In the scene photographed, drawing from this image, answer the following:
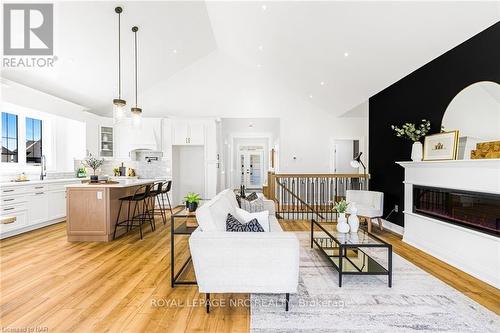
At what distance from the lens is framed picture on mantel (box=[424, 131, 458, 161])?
3.35 metres

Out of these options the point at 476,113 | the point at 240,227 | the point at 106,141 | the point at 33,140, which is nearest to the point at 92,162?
the point at 106,141

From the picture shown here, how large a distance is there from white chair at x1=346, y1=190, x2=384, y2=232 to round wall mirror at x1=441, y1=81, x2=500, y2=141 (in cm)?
174

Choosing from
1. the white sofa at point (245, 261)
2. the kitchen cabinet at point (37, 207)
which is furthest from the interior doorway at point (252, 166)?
the white sofa at point (245, 261)

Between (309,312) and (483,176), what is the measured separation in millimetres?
2539

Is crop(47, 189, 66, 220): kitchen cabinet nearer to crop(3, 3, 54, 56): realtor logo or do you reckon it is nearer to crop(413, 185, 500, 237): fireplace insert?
crop(3, 3, 54, 56): realtor logo


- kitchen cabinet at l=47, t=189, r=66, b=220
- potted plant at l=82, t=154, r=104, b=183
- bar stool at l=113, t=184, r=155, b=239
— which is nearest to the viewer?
bar stool at l=113, t=184, r=155, b=239

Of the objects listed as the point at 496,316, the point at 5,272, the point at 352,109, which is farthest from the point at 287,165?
the point at 5,272

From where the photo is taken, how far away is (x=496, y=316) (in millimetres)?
2115

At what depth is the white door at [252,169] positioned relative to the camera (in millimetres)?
12172

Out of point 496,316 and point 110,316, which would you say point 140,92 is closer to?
point 110,316

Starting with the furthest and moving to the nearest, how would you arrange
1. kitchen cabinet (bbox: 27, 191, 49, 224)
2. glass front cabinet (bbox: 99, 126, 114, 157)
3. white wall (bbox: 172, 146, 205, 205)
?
white wall (bbox: 172, 146, 205, 205) → glass front cabinet (bbox: 99, 126, 114, 157) → kitchen cabinet (bbox: 27, 191, 49, 224)

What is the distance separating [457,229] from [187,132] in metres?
6.23

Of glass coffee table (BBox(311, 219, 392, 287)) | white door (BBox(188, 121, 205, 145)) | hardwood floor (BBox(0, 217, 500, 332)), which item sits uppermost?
white door (BBox(188, 121, 205, 145))

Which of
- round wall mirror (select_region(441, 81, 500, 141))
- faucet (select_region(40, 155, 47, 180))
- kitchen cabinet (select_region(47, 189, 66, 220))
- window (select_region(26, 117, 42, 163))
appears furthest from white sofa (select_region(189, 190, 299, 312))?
window (select_region(26, 117, 42, 163))
